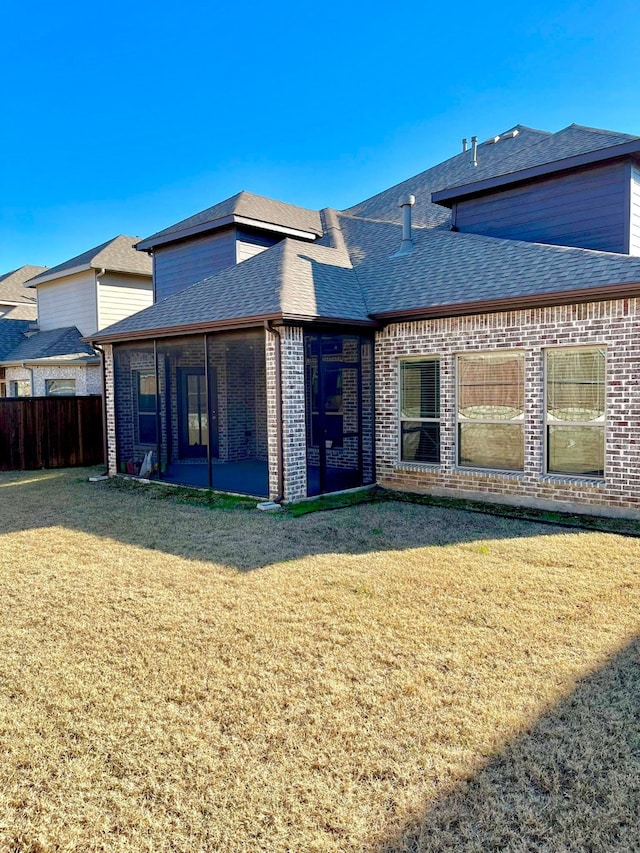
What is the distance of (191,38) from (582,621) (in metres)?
15.9

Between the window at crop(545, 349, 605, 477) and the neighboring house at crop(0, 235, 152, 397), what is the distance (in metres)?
12.5

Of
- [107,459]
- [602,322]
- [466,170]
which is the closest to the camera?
[602,322]

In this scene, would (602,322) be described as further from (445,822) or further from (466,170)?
(466,170)

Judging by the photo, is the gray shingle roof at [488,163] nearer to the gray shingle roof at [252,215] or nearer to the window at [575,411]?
the gray shingle roof at [252,215]

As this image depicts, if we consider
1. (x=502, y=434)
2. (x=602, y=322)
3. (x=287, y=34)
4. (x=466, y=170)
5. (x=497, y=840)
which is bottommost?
(x=497, y=840)

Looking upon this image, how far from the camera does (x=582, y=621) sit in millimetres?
4414

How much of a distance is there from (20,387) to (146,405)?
20.3ft

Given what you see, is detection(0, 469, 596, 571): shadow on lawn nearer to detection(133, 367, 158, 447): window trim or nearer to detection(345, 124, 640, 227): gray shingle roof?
detection(133, 367, 158, 447): window trim

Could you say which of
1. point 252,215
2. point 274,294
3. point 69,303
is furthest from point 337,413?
point 69,303

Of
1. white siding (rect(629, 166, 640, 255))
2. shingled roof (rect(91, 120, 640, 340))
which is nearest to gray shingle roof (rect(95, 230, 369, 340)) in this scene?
shingled roof (rect(91, 120, 640, 340))

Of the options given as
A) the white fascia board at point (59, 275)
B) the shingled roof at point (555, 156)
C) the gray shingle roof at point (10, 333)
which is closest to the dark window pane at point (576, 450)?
the shingled roof at point (555, 156)

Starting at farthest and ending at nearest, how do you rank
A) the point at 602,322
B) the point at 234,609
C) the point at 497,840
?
the point at 602,322
the point at 234,609
the point at 497,840

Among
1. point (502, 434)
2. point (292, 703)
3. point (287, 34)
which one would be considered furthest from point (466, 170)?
point (292, 703)

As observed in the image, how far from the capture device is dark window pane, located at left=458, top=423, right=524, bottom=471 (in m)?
8.65
